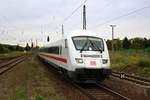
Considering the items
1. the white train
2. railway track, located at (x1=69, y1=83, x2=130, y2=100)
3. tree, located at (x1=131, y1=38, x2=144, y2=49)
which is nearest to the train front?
the white train

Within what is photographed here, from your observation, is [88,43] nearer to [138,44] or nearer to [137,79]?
[137,79]

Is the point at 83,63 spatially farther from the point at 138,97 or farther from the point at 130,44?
the point at 130,44

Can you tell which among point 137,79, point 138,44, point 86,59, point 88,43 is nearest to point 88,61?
point 86,59

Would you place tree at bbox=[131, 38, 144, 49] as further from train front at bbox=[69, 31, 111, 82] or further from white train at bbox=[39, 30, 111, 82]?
train front at bbox=[69, 31, 111, 82]

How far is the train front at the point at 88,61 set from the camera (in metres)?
12.6

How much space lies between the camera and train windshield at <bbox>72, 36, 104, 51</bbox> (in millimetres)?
13586

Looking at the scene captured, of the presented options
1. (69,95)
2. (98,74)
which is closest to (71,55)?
(98,74)

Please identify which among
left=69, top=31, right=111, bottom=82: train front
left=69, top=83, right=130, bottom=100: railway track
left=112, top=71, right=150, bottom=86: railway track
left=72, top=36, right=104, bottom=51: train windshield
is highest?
left=72, top=36, right=104, bottom=51: train windshield

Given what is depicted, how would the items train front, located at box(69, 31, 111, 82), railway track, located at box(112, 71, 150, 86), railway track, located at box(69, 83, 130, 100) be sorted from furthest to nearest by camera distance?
railway track, located at box(112, 71, 150, 86) → train front, located at box(69, 31, 111, 82) → railway track, located at box(69, 83, 130, 100)

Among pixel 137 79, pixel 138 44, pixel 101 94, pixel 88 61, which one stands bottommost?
pixel 101 94

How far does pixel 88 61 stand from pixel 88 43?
1.42 meters

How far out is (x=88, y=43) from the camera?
13.9 meters

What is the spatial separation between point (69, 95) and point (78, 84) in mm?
3322

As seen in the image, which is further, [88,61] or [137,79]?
[137,79]
